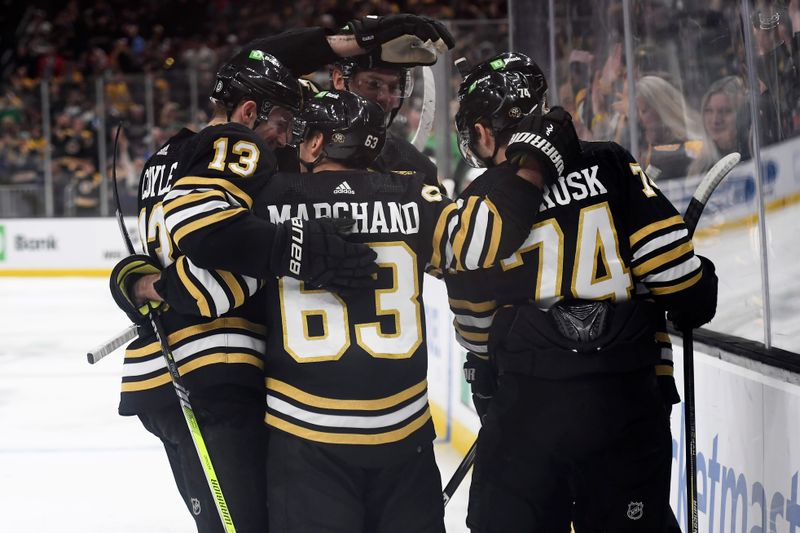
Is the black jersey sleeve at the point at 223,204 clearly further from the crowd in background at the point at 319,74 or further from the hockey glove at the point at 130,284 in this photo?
the crowd in background at the point at 319,74

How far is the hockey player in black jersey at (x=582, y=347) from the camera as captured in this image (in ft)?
5.41

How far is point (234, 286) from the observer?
5.90 ft

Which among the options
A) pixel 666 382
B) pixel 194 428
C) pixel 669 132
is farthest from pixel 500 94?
pixel 669 132

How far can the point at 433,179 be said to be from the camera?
200cm

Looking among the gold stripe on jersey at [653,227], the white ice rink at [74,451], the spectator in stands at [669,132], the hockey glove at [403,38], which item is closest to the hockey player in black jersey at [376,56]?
the hockey glove at [403,38]

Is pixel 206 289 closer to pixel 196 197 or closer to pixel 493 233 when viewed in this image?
pixel 196 197

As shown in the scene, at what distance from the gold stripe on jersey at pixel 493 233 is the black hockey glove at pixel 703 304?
359mm

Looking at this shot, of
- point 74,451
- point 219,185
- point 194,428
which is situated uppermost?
point 219,185

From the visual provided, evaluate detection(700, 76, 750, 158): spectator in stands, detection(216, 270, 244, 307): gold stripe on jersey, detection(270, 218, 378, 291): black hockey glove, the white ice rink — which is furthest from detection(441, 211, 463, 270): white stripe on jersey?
the white ice rink

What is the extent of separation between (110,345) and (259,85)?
57 centimetres

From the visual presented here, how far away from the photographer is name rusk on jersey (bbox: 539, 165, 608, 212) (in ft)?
5.53

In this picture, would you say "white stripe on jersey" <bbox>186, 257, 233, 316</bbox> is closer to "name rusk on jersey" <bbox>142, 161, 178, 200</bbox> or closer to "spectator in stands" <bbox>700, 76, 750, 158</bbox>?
"name rusk on jersey" <bbox>142, 161, 178, 200</bbox>

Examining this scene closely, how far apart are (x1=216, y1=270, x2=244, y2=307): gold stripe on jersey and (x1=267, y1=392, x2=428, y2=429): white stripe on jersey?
0.18 meters

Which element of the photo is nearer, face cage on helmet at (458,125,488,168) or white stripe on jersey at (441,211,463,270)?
white stripe on jersey at (441,211,463,270)
